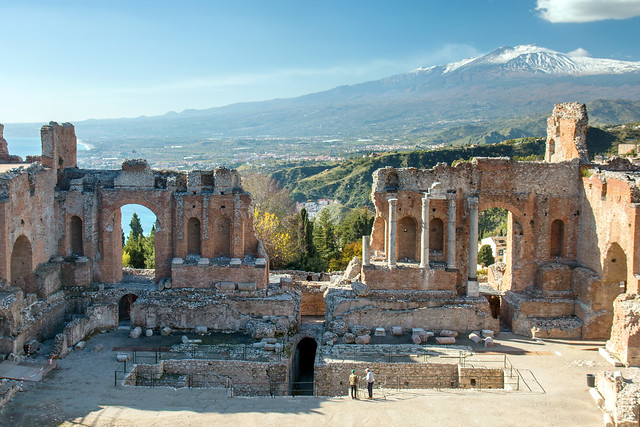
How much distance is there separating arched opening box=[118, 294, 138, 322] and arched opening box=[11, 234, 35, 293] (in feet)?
12.0

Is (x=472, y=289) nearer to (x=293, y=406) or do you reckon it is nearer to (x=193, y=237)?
(x=293, y=406)

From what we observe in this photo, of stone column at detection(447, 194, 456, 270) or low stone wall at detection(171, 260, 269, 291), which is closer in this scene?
low stone wall at detection(171, 260, 269, 291)

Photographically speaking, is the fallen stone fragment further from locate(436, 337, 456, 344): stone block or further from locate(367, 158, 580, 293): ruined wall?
locate(367, 158, 580, 293): ruined wall

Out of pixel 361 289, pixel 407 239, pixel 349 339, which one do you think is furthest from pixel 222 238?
pixel 407 239

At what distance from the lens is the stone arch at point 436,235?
26859 millimetres

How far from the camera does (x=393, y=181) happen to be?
26328 millimetres

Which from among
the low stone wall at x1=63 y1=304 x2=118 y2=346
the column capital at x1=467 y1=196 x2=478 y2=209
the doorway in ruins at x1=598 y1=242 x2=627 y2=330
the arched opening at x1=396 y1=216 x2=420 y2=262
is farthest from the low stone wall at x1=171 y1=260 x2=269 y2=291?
the doorway in ruins at x1=598 y1=242 x2=627 y2=330

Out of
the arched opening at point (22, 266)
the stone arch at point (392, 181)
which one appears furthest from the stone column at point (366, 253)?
the arched opening at point (22, 266)

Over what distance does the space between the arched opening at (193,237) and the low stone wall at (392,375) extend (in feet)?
28.0

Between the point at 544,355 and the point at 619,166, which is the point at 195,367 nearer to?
the point at 544,355

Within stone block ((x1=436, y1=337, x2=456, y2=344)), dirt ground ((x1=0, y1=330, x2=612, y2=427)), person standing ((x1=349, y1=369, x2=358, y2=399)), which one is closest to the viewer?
dirt ground ((x1=0, y1=330, x2=612, y2=427))

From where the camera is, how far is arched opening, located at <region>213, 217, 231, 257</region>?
2648cm

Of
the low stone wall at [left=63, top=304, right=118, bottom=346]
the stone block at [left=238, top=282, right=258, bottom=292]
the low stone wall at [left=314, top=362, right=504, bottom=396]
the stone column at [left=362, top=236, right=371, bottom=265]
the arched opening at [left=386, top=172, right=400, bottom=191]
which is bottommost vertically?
the low stone wall at [left=314, top=362, right=504, bottom=396]

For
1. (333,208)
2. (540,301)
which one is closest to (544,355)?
(540,301)
